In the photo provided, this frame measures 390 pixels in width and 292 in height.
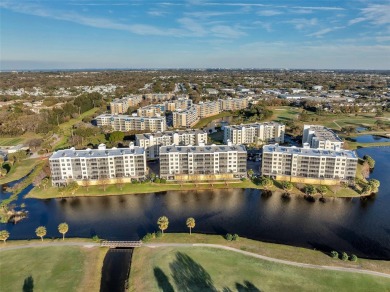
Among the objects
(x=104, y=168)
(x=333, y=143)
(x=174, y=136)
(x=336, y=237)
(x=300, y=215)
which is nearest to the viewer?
(x=336, y=237)

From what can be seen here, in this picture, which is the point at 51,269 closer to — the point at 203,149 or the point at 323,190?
the point at 203,149

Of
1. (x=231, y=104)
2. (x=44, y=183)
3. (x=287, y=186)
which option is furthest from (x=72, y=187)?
(x=231, y=104)

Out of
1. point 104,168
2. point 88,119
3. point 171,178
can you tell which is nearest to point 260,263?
point 171,178

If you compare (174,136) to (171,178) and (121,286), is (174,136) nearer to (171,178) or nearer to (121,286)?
(171,178)

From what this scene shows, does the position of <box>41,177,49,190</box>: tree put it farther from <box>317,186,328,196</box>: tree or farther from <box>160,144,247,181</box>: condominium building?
<box>317,186,328,196</box>: tree

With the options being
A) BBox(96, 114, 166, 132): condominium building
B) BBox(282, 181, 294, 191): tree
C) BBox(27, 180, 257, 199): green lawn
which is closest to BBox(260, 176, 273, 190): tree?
BBox(27, 180, 257, 199): green lawn

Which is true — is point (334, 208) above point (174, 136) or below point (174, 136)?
below
